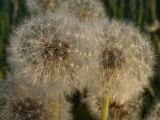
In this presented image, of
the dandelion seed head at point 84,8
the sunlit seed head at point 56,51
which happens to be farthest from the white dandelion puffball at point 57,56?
the dandelion seed head at point 84,8

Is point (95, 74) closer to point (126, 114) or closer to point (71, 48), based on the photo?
point (71, 48)

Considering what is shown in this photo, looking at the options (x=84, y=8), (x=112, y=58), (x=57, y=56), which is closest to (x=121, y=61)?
(x=112, y=58)

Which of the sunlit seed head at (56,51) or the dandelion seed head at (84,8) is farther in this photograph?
the dandelion seed head at (84,8)

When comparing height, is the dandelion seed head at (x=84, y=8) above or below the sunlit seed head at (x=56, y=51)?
below

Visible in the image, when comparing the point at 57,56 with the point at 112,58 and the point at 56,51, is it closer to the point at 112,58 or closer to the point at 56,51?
the point at 56,51

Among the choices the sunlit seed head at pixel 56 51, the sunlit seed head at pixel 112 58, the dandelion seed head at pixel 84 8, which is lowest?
the dandelion seed head at pixel 84 8

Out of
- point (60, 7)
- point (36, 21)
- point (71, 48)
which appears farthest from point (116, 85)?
point (60, 7)

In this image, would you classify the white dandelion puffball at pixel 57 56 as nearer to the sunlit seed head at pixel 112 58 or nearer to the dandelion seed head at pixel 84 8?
the sunlit seed head at pixel 112 58

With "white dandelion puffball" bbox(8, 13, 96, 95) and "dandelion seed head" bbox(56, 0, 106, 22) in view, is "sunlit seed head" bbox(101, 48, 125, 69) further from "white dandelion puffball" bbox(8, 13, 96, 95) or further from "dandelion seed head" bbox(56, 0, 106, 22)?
"dandelion seed head" bbox(56, 0, 106, 22)

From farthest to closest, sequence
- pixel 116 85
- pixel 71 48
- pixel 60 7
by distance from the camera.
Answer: pixel 60 7 → pixel 116 85 → pixel 71 48

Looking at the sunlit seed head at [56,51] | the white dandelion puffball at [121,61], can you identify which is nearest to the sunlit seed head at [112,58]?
the white dandelion puffball at [121,61]

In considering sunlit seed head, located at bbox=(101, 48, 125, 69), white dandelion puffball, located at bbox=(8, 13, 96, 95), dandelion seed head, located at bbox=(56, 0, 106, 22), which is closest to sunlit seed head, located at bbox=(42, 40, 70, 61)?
white dandelion puffball, located at bbox=(8, 13, 96, 95)
